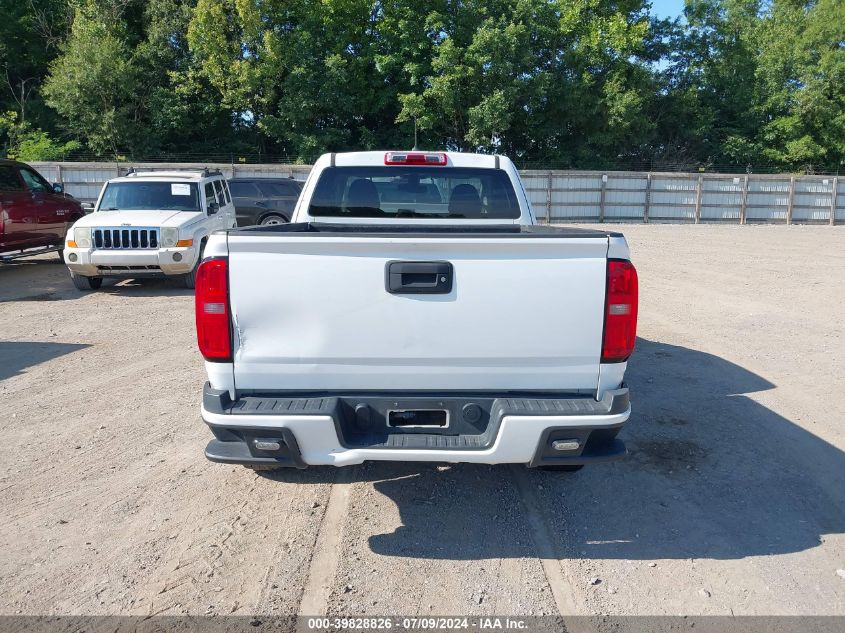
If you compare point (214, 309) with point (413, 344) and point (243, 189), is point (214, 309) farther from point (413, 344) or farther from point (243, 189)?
point (243, 189)

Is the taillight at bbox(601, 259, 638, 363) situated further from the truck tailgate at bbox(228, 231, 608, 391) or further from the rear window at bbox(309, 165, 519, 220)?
the rear window at bbox(309, 165, 519, 220)

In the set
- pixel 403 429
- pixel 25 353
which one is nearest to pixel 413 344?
pixel 403 429

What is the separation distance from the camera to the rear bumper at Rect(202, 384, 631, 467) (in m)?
3.36

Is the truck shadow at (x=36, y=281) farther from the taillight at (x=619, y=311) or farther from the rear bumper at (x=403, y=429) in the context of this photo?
the taillight at (x=619, y=311)

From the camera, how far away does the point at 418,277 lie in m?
3.43

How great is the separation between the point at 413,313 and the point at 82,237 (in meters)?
8.97

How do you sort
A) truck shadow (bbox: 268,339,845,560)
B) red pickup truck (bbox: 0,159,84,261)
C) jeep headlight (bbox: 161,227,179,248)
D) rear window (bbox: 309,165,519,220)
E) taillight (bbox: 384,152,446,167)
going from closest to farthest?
truck shadow (bbox: 268,339,845,560) → taillight (bbox: 384,152,446,167) → rear window (bbox: 309,165,519,220) → jeep headlight (bbox: 161,227,179,248) → red pickup truck (bbox: 0,159,84,261)

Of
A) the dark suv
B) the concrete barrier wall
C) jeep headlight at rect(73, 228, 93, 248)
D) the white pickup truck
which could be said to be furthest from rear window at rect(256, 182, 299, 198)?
the white pickup truck

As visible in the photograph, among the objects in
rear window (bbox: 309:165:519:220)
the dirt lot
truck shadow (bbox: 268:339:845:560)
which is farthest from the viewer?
rear window (bbox: 309:165:519:220)

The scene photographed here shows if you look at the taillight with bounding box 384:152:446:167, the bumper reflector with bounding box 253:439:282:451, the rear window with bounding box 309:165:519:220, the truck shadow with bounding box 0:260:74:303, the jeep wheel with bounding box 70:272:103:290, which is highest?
the taillight with bounding box 384:152:446:167

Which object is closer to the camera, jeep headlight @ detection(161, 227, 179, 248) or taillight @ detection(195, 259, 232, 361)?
taillight @ detection(195, 259, 232, 361)

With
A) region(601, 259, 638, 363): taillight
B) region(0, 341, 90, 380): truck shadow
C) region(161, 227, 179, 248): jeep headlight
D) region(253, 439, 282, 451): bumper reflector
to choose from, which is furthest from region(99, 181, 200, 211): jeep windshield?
region(601, 259, 638, 363): taillight

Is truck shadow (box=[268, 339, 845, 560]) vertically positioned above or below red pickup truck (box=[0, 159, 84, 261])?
below

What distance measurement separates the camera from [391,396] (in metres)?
3.53
